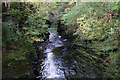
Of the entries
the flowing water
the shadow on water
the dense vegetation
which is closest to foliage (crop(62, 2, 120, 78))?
the dense vegetation

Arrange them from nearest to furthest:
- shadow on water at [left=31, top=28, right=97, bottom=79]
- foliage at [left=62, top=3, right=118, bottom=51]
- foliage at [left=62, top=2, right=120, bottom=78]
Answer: foliage at [left=62, top=2, right=120, bottom=78], shadow on water at [left=31, top=28, right=97, bottom=79], foliage at [left=62, top=3, right=118, bottom=51]

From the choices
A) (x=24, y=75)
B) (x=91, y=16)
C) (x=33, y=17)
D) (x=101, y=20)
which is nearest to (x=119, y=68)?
(x=101, y=20)

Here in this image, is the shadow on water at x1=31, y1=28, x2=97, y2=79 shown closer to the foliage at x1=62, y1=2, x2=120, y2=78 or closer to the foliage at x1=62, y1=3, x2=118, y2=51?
the foliage at x1=62, y1=2, x2=120, y2=78

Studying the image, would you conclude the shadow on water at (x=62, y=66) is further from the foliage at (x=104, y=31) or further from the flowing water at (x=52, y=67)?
the foliage at (x=104, y=31)

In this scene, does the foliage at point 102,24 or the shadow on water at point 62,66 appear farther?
the foliage at point 102,24

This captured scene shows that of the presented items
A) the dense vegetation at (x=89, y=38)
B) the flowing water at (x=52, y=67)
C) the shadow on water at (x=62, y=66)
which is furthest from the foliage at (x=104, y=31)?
the flowing water at (x=52, y=67)

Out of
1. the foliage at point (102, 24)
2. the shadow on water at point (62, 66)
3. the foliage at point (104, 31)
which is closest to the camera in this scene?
the foliage at point (104, 31)

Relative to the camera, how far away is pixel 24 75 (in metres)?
3.48

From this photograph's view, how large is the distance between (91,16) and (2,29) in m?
4.99

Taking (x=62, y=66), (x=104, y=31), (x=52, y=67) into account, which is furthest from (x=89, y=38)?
(x=52, y=67)

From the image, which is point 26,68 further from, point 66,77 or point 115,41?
point 115,41

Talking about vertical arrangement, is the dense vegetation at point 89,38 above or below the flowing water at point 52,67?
above

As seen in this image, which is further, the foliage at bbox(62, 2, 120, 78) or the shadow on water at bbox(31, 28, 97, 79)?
the shadow on water at bbox(31, 28, 97, 79)

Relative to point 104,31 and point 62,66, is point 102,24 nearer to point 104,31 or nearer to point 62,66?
point 104,31
